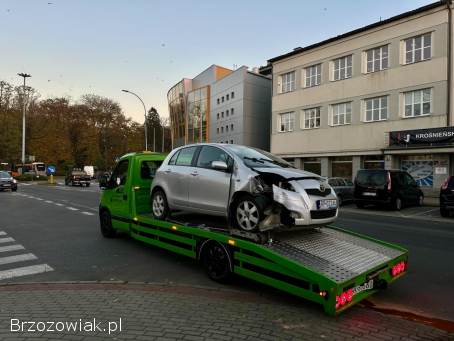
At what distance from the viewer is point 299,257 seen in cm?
495

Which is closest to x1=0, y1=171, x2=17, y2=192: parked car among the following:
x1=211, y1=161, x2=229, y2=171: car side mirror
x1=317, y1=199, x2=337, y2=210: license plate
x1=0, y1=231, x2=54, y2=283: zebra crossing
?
x1=0, y1=231, x2=54, y2=283: zebra crossing

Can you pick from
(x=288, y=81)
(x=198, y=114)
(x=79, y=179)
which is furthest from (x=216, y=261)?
(x=198, y=114)

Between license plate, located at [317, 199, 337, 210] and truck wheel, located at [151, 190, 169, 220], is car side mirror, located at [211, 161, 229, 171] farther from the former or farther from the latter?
truck wheel, located at [151, 190, 169, 220]

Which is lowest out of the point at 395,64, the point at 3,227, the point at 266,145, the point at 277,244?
the point at 3,227

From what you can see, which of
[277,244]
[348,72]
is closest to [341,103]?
[348,72]

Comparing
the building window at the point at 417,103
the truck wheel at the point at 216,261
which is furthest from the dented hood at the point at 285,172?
the building window at the point at 417,103

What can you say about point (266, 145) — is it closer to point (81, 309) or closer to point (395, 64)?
point (395, 64)

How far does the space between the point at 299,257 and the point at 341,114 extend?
27.2 m

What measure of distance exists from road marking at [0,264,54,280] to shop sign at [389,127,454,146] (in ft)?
74.4

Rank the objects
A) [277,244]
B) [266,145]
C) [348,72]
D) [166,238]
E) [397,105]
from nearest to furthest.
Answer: [277,244] < [166,238] < [397,105] < [348,72] < [266,145]

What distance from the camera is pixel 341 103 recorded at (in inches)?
1199

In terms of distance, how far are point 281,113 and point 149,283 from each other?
3121 centimetres

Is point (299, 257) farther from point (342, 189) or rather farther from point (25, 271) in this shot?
point (342, 189)

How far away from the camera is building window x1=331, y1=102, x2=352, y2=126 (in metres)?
29.9
